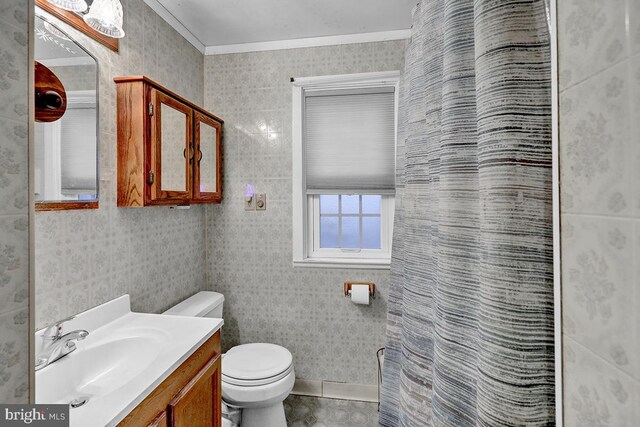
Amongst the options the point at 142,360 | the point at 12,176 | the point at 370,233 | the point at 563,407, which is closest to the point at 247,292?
the point at 370,233

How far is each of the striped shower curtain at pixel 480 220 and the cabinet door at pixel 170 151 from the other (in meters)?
1.16

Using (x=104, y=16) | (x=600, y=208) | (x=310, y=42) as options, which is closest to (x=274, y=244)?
(x=310, y=42)

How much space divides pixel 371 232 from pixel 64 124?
1.80m

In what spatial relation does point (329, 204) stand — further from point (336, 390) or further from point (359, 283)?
point (336, 390)

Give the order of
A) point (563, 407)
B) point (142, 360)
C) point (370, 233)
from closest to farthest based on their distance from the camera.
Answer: point (563, 407), point (142, 360), point (370, 233)

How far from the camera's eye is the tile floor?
202 cm

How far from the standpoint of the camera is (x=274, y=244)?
7.55 feet

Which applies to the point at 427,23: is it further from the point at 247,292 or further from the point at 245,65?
the point at 247,292

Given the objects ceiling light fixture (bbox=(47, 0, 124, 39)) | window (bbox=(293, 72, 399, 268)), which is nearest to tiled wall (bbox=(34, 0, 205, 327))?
ceiling light fixture (bbox=(47, 0, 124, 39))

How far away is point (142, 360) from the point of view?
4.03 ft

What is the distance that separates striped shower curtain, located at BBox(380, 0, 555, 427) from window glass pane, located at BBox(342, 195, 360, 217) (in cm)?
127

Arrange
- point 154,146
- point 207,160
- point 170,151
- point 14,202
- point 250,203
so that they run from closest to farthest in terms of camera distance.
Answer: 1. point 14,202
2. point 154,146
3. point 170,151
4. point 207,160
5. point 250,203

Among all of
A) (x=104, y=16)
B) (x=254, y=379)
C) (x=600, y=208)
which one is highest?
(x=104, y=16)

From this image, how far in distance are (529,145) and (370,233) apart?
1816 millimetres
